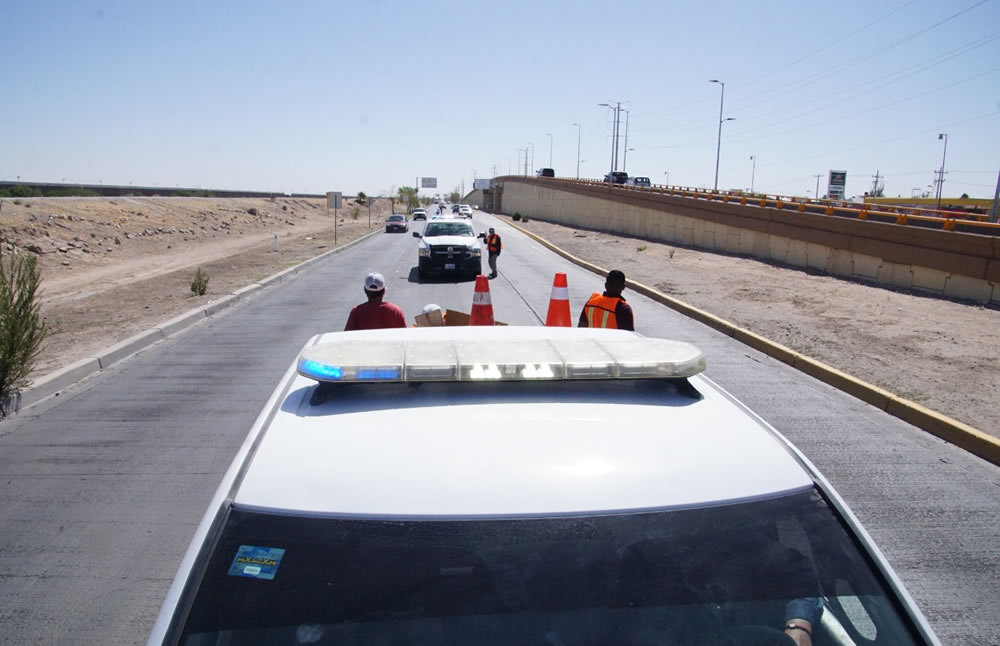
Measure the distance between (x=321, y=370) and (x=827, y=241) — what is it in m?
28.0

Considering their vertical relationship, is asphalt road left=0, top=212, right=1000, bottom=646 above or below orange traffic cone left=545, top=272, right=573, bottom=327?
below

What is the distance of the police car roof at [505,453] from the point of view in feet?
5.60

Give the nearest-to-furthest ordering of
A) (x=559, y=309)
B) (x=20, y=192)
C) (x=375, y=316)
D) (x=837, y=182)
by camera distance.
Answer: (x=375, y=316) → (x=559, y=309) → (x=20, y=192) → (x=837, y=182)

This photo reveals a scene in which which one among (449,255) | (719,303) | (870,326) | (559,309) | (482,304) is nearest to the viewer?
(482,304)

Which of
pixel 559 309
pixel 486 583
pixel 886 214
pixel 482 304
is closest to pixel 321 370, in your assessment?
pixel 486 583

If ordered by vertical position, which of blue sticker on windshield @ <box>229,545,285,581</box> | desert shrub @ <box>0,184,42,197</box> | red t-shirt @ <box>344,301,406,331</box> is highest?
desert shrub @ <box>0,184,42,197</box>

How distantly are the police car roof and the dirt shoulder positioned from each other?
7.39 meters

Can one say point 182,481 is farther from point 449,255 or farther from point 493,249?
point 493,249

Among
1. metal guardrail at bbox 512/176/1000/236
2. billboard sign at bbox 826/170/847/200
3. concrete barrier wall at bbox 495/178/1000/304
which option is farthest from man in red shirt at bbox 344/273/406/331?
billboard sign at bbox 826/170/847/200

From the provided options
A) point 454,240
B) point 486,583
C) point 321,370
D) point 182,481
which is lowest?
point 182,481

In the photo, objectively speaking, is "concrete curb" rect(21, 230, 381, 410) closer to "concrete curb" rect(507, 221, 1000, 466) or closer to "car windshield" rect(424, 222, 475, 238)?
"car windshield" rect(424, 222, 475, 238)

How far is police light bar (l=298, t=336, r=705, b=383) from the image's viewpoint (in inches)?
82.1

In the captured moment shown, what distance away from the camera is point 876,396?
910 cm

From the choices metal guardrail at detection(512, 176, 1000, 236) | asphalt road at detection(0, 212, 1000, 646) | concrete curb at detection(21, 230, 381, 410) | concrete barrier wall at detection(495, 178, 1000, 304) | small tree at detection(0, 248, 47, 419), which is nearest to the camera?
asphalt road at detection(0, 212, 1000, 646)
